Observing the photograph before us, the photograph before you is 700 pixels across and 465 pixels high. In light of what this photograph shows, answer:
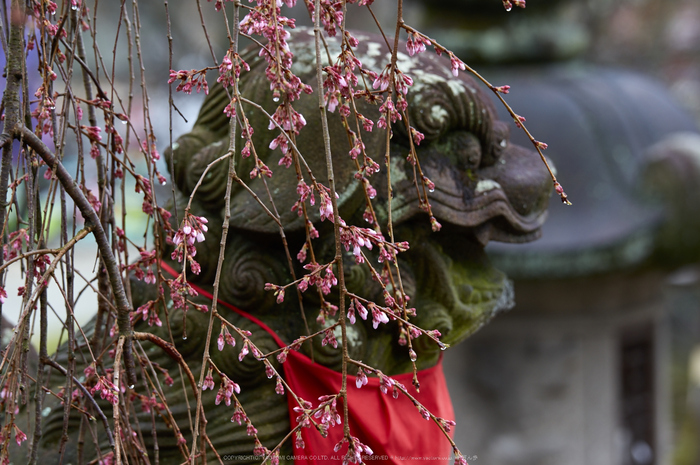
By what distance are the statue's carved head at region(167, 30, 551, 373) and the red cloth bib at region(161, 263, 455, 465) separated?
0.03m

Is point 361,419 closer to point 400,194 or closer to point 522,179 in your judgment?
point 400,194

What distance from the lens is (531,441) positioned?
11.1ft

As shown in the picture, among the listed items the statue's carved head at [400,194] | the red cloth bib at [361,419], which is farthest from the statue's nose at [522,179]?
the red cloth bib at [361,419]

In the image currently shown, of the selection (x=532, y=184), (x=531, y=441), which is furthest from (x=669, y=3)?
(x=532, y=184)

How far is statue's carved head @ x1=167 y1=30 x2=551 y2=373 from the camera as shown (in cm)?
111

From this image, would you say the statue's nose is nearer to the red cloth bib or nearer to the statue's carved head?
the statue's carved head

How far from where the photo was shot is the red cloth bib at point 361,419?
1.10m

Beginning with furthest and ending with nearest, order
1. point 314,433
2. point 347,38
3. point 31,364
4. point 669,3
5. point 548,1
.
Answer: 1. point 669,3
2. point 548,1
3. point 31,364
4. point 314,433
5. point 347,38

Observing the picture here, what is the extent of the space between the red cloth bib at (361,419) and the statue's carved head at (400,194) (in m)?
0.03

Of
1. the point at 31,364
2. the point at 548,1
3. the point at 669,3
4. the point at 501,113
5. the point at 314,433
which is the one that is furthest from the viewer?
the point at 669,3

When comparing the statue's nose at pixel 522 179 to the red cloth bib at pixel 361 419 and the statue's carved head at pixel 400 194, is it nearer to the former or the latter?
the statue's carved head at pixel 400 194

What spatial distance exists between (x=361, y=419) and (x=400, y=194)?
0.32 meters

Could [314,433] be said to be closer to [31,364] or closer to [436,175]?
[436,175]

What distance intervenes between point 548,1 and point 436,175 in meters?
2.44
